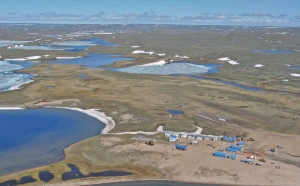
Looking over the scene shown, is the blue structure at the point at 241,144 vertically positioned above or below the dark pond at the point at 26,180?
above

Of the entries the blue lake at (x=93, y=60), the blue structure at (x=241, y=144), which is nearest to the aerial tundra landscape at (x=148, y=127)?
the blue structure at (x=241, y=144)

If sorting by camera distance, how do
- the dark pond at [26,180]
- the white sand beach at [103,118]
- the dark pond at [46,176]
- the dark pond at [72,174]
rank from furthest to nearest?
the white sand beach at [103,118], the dark pond at [72,174], the dark pond at [46,176], the dark pond at [26,180]

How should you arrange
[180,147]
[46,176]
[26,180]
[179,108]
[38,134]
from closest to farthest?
[26,180]
[46,176]
[180,147]
[38,134]
[179,108]

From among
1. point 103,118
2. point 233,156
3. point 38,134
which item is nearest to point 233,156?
point 233,156

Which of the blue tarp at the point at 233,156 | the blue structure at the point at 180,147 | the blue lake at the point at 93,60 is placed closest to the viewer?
the blue tarp at the point at 233,156

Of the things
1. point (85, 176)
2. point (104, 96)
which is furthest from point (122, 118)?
point (85, 176)

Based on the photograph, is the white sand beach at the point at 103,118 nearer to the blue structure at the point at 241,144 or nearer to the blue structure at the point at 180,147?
the blue structure at the point at 180,147

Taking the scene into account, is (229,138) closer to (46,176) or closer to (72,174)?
(72,174)
